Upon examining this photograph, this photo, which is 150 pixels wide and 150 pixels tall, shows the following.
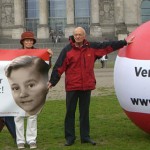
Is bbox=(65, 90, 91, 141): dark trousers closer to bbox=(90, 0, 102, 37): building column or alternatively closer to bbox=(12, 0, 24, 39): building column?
bbox=(90, 0, 102, 37): building column

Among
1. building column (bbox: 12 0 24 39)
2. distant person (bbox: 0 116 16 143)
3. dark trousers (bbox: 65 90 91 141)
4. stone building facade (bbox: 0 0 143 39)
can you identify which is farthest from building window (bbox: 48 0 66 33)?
dark trousers (bbox: 65 90 91 141)

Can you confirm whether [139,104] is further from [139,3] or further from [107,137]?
[139,3]

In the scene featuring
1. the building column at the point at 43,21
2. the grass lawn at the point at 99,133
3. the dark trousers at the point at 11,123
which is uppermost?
the building column at the point at 43,21

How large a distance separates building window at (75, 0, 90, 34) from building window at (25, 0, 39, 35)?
19.3 feet

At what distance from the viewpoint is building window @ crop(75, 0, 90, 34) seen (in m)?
66.4

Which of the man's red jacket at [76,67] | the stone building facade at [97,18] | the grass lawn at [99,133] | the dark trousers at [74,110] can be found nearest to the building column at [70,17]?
the stone building facade at [97,18]

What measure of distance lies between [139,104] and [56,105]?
22.7 ft

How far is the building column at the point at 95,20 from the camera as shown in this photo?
6500cm

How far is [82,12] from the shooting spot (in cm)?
6694

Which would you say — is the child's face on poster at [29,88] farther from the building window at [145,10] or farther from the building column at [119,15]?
the building window at [145,10]

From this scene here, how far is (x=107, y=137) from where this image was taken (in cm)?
948

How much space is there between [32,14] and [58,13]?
3988 mm

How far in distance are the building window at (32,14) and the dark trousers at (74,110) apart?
197ft

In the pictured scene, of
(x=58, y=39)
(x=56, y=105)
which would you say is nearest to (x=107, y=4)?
(x=58, y=39)
